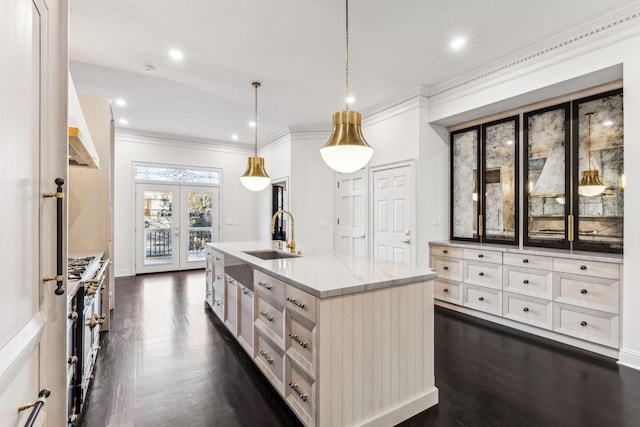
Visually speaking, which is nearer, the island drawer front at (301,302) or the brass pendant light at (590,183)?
the island drawer front at (301,302)

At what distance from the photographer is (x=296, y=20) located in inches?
114

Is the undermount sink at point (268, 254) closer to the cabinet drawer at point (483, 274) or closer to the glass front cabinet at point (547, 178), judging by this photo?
the cabinet drawer at point (483, 274)

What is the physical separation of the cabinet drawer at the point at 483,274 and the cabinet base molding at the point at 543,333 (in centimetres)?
37

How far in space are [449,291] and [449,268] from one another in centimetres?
31

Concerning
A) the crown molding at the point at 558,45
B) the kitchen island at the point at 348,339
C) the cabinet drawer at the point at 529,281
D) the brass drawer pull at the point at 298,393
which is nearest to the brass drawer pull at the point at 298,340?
the kitchen island at the point at 348,339

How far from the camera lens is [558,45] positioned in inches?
124

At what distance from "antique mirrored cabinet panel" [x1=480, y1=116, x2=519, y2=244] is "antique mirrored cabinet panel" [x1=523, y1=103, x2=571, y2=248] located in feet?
0.46

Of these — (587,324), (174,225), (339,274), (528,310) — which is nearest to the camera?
A: (339,274)

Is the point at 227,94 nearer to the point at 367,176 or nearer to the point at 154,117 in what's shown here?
the point at 154,117

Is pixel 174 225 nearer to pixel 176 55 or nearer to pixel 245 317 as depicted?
pixel 176 55

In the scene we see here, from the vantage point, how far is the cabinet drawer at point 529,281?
3.26 meters

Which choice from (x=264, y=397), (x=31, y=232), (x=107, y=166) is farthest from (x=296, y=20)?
(x=264, y=397)

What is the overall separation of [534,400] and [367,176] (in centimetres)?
373

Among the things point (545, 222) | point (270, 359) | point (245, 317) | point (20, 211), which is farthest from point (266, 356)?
point (545, 222)
